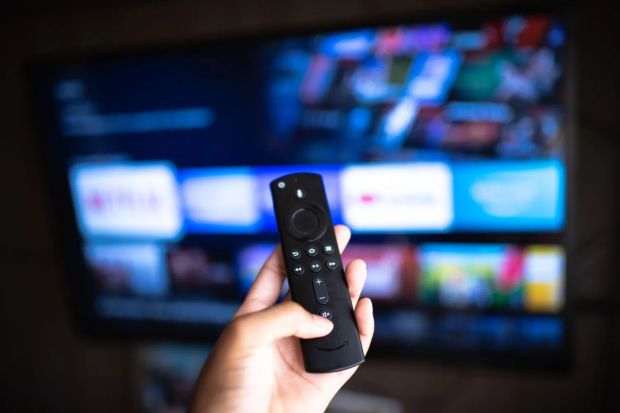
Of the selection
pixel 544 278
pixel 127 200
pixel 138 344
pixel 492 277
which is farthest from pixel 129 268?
pixel 544 278

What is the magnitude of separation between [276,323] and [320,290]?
10 centimetres

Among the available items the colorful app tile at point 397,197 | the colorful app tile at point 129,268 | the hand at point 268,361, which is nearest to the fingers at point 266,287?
the hand at point 268,361

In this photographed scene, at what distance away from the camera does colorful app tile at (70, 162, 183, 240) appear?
4.55 feet

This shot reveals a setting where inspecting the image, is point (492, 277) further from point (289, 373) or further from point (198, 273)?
point (198, 273)

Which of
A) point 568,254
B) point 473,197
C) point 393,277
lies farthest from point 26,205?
point 568,254

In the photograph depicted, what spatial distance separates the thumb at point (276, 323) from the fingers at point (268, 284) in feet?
0.29

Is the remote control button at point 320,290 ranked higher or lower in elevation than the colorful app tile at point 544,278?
higher

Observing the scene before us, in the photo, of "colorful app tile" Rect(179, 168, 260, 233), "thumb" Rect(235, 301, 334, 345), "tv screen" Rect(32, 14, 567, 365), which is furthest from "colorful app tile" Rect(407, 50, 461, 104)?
"thumb" Rect(235, 301, 334, 345)

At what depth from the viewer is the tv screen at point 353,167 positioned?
43.2 inches

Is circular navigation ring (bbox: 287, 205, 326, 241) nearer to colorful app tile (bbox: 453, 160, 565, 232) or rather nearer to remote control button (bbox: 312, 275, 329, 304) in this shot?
remote control button (bbox: 312, 275, 329, 304)

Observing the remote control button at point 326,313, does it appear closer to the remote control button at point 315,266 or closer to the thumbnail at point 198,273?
the remote control button at point 315,266

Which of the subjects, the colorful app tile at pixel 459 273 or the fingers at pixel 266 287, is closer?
the fingers at pixel 266 287

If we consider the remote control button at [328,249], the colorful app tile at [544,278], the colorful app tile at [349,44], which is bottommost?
the colorful app tile at [544,278]

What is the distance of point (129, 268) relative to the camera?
4.89 feet
